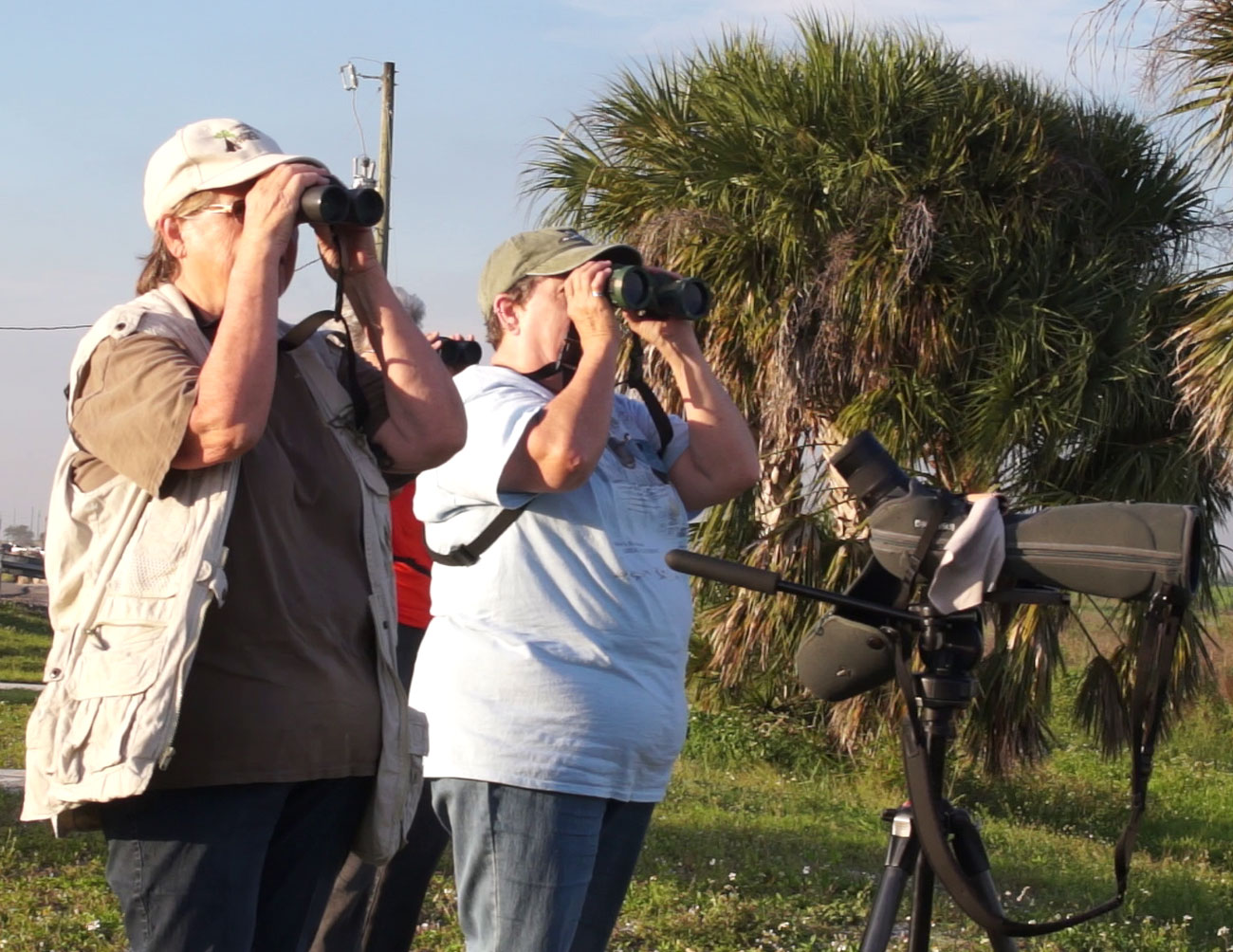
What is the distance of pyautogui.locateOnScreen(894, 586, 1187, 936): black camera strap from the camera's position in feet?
6.97

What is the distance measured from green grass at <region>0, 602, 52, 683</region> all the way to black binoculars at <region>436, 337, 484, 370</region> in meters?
11.7

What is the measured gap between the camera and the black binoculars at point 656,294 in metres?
2.51

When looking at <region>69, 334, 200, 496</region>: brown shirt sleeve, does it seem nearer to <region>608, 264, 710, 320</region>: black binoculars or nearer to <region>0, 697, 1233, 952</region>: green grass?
<region>608, 264, 710, 320</region>: black binoculars

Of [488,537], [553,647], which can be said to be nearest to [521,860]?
[553,647]

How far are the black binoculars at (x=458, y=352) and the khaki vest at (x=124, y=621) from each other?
1.68 m

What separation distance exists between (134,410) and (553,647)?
786 millimetres

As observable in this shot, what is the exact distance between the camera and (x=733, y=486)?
275 centimetres

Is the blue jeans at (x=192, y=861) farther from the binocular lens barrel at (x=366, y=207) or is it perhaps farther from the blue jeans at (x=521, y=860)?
the binocular lens barrel at (x=366, y=207)

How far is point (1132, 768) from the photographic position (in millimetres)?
2168

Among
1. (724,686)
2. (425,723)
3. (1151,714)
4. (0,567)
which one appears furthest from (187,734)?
(0,567)

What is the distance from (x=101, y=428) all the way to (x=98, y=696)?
337mm

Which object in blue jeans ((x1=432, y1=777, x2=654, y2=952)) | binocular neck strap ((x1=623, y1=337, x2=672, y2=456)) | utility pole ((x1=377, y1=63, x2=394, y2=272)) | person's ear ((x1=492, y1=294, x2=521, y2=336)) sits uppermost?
utility pole ((x1=377, y1=63, x2=394, y2=272))

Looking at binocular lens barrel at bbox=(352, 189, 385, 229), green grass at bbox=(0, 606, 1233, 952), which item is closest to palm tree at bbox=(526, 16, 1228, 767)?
green grass at bbox=(0, 606, 1233, 952)

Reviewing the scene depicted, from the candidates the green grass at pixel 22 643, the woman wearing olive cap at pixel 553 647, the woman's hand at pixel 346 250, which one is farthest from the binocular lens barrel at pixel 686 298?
the green grass at pixel 22 643
